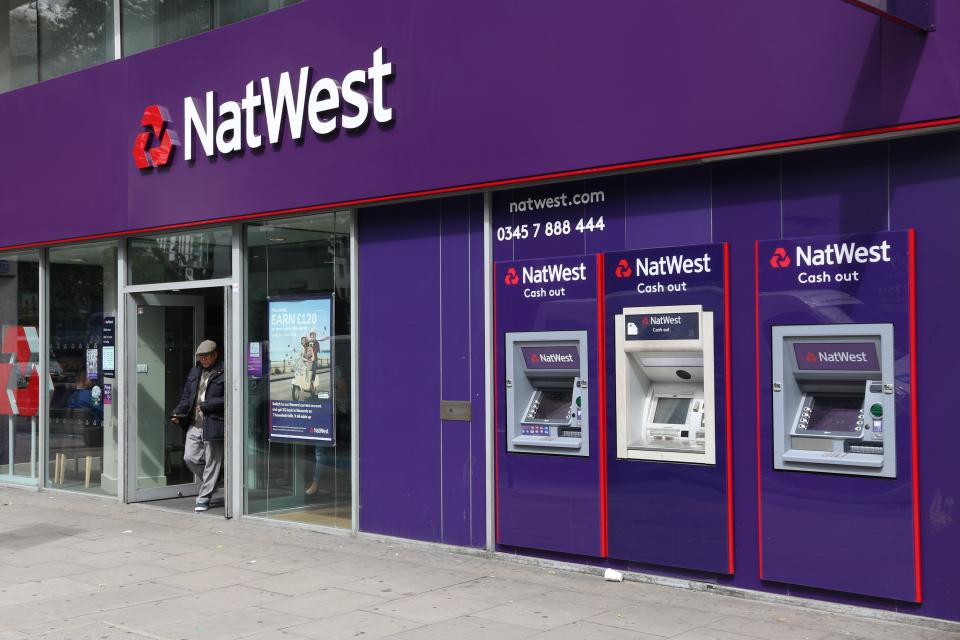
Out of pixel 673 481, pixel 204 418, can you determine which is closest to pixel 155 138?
pixel 204 418

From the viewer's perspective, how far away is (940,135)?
5.85 m

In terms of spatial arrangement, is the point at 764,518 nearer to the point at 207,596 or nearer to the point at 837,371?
the point at 837,371

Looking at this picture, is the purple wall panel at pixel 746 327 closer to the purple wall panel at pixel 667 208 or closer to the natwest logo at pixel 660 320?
the purple wall panel at pixel 667 208

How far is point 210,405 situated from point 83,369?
8.19 ft

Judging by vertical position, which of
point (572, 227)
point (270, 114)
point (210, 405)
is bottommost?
point (210, 405)

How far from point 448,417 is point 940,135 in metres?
4.12

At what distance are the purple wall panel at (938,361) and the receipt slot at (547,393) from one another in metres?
2.31

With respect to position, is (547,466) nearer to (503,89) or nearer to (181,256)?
(503,89)

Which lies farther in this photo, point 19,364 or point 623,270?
point 19,364

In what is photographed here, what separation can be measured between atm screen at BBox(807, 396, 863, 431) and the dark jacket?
620 centimetres

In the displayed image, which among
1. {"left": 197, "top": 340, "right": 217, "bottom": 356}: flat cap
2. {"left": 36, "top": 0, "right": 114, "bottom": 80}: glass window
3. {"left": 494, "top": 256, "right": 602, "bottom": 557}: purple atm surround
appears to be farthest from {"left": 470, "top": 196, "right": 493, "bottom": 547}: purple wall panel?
{"left": 36, "top": 0, "right": 114, "bottom": 80}: glass window

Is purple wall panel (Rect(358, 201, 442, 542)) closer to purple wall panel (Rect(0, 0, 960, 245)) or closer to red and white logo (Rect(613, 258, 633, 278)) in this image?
purple wall panel (Rect(0, 0, 960, 245))

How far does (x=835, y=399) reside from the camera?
6.26 meters

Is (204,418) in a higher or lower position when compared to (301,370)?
lower
